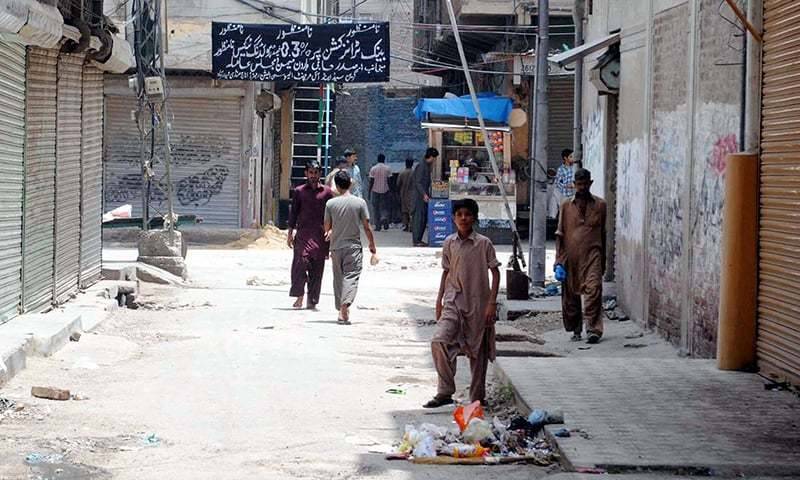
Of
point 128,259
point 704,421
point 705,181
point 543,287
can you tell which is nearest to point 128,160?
point 128,259

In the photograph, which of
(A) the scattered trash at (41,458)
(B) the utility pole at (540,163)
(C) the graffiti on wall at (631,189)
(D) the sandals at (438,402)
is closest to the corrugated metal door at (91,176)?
(B) the utility pole at (540,163)

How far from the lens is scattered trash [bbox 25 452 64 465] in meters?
7.43

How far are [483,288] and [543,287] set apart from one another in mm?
8218

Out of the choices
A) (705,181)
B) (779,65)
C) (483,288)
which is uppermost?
(779,65)

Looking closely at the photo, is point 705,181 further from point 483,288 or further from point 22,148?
point 22,148

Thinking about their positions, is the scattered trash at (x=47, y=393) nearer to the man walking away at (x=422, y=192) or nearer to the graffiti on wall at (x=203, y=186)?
the man walking away at (x=422, y=192)

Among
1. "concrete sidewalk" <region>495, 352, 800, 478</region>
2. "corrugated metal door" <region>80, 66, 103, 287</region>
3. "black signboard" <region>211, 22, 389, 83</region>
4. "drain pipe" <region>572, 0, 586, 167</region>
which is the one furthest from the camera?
"black signboard" <region>211, 22, 389, 83</region>

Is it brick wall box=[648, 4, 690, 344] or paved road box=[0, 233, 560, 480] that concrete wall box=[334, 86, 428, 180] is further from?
brick wall box=[648, 4, 690, 344]

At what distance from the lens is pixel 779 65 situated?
31.0ft

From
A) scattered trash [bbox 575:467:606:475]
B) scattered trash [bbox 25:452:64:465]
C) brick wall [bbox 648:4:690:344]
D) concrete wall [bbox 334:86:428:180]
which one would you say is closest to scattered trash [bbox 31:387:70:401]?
scattered trash [bbox 25:452:64:465]

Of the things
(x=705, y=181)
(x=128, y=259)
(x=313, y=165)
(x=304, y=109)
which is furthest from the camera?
(x=304, y=109)

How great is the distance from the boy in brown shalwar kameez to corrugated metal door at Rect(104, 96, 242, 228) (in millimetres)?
18970

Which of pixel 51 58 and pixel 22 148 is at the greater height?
pixel 51 58

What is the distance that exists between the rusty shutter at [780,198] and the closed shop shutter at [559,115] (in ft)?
65.5
